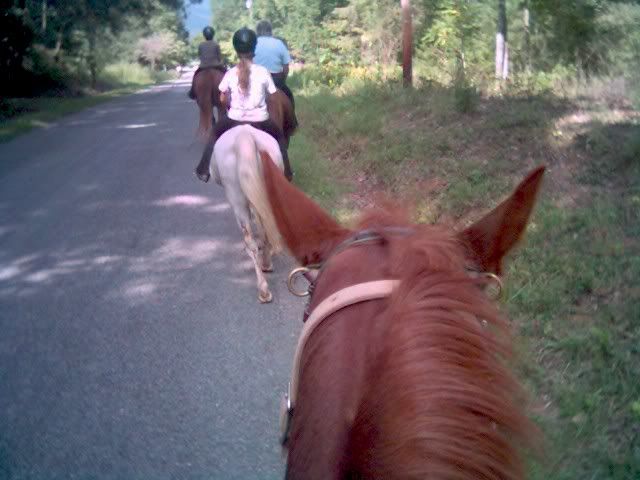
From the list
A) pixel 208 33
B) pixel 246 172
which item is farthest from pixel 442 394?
pixel 208 33

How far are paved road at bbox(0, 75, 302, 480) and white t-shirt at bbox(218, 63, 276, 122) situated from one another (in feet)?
5.09

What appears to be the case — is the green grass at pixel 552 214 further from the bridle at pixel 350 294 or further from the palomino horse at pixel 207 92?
the palomino horse at pixel 207 92

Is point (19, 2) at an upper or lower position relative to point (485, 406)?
upper

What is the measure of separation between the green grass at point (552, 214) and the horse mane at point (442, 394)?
275 mm

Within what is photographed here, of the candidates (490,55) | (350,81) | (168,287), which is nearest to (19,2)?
(350,81)

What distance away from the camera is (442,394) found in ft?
3.28

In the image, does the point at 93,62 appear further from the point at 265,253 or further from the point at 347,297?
the point at 347,297

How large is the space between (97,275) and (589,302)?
14.8 feet

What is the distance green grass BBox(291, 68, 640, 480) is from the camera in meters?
3.31

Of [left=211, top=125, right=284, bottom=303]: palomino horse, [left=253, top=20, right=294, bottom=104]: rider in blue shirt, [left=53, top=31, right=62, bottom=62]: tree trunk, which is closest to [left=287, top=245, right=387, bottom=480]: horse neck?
[left=211, top=125, right=284, bottom=303]: palomino horse

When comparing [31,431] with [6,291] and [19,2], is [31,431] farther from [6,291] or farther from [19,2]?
[19,2]

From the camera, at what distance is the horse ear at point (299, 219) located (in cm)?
178

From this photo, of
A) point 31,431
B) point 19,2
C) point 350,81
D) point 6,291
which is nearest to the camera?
point 31,431

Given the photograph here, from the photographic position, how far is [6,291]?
5.68 meters
